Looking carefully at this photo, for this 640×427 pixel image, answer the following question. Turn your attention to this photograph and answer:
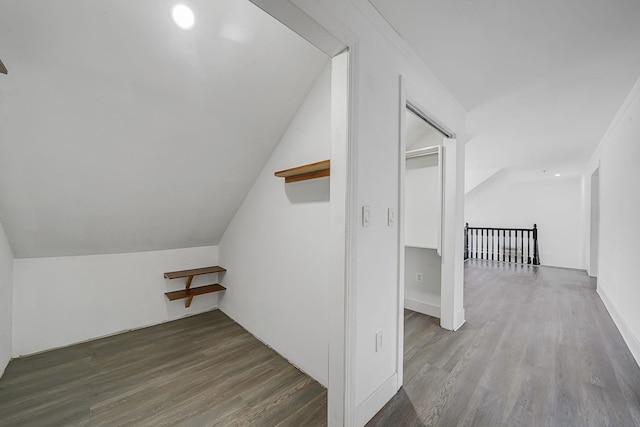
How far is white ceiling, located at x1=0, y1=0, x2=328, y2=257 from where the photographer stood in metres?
1.34

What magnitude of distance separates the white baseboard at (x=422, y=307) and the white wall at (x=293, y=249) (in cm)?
175

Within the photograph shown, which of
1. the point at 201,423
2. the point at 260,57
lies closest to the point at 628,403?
the point at 201,423

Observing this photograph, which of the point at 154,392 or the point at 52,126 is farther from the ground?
the point at 52,126

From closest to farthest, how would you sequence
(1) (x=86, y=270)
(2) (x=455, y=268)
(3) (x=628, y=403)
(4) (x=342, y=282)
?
1. (4) (x=342, y=282)
2. (3) (x=628, y=403)
3. (1) (x=86, y=270)
4. (2) (x=455, y=268)

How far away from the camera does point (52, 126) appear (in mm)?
1568

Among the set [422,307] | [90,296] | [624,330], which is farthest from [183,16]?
[624,330]

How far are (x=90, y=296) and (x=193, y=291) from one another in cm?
88

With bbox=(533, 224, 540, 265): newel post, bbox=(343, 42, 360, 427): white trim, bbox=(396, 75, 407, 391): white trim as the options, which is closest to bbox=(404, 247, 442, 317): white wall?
bbox=(396, 75, 407, 391): white trim

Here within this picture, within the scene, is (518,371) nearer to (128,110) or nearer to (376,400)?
(376,400)

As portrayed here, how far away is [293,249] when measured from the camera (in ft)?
6.93

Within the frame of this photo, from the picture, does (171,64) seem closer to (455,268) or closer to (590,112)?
(455,268)

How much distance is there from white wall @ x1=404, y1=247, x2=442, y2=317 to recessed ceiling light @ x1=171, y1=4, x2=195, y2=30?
304cm

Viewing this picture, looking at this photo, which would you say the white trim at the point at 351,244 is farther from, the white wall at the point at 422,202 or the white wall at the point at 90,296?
the white wall at the point at 90,296

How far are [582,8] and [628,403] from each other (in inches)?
93.3
